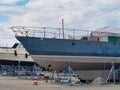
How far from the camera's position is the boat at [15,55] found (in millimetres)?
37125

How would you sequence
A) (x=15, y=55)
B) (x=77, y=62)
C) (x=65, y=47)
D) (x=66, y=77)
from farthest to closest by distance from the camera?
(x=15, y=55), (x=66, y=77), (x=77, y=62), (x=65, y=47)

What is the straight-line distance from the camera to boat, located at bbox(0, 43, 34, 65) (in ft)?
122

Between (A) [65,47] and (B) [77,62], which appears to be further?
(B) [77,62]

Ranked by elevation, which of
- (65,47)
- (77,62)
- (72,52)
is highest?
(65,47)

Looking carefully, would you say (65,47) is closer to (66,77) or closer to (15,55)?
(66,77)

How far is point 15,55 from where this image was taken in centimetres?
3775

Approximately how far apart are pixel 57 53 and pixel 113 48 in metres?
4.68

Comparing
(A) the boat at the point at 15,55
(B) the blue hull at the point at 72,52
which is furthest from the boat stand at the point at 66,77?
(A) the boat at the point at 15,55

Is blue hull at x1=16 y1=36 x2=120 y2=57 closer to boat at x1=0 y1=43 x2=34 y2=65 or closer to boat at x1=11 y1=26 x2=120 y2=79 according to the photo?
boat at x1=11 y1=26 x2=120 y2=79

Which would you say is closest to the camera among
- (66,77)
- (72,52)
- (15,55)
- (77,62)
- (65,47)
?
(65,47)

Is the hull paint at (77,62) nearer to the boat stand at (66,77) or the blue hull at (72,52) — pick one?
the blue hull at (72,52)

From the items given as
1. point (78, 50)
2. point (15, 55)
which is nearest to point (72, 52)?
point (78, 50)

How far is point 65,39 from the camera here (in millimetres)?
23812

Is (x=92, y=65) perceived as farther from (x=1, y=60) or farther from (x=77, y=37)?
(x=1, y=60)
